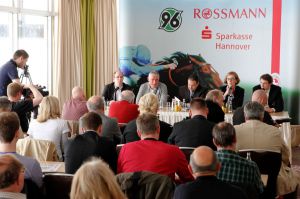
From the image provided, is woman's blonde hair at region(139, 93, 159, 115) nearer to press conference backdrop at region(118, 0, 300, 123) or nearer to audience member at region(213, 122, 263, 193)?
audience member at region(213, 122, 263, 193)

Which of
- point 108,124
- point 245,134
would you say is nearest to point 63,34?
point 108,124

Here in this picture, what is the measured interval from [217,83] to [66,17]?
3157 millimetres

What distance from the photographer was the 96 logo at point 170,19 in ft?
33.0

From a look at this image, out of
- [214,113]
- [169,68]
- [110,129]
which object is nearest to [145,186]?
[110,129]

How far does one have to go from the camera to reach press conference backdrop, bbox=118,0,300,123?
31.0 feet

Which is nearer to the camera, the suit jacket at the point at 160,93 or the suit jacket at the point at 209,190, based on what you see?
the suit jacket at the point at 209,190

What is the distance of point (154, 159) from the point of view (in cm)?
389

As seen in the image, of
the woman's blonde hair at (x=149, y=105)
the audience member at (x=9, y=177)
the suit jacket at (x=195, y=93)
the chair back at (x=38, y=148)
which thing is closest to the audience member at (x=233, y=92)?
the suit jacket at (x=195, y=93)

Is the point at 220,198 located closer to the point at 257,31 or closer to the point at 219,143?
the point at 219,143

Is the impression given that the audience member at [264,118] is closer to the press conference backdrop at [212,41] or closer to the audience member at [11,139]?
the audience member at [11,139]

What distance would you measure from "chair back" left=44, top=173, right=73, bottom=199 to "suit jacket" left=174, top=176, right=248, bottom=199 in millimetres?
965

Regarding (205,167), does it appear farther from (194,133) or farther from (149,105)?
(149,105)

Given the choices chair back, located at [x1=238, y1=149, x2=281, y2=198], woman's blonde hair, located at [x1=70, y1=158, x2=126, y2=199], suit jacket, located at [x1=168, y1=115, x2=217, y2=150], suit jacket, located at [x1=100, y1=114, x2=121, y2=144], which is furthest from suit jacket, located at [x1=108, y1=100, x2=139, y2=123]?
woman's blonde hair, located at [x1=70, y1=158, x2=126, y2=199]

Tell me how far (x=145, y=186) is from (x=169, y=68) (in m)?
6.81
